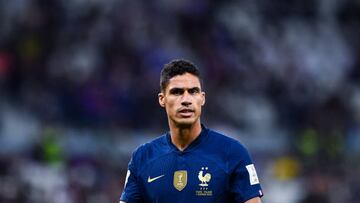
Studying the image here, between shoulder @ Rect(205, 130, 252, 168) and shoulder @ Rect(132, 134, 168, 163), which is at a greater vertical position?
shoulder @ Rect(132, 134, 168, 163)

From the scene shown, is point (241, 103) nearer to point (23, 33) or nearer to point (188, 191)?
point (23, 33)

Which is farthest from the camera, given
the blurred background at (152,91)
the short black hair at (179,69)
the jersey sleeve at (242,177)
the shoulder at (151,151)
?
the blurred background at (152,91)

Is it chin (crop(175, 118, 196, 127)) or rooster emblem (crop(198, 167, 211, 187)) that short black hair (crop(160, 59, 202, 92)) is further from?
rooster emblem (crop(198, 167, 211, 187))

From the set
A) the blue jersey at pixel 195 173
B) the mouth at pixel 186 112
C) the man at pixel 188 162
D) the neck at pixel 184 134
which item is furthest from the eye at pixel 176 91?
the blue jersey at pixel 195 173

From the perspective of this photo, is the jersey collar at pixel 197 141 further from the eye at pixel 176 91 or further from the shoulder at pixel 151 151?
the eye at pixel 176 91

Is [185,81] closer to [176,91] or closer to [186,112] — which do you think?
[176,91]

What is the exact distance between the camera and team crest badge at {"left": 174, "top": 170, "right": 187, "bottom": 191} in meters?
7.38

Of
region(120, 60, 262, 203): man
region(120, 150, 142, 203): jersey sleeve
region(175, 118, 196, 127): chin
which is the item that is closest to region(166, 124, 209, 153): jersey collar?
region(120, 60, 262, 203): man

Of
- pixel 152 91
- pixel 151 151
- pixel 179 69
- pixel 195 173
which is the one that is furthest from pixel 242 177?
pixel 152 91

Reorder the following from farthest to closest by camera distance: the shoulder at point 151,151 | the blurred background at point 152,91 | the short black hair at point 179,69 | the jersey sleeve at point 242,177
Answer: the blurred background at point 152,91 < the shoulder at point 151,151 < the short black hair at point 179,69 < the jersey sleeve at point 242,177

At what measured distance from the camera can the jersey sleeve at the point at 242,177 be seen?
731 cm

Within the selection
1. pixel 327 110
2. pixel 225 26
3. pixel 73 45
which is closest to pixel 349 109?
pixel 327 110

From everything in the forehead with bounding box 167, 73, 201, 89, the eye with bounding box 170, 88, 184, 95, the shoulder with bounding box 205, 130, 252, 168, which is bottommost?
the shoulder with bounding box 205, 130, 252, 168

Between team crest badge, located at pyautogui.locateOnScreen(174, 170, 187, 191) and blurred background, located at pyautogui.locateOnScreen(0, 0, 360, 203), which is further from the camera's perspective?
blurred background, located at pyautogui.locateOnScreen(0, 0, 360, 203)
